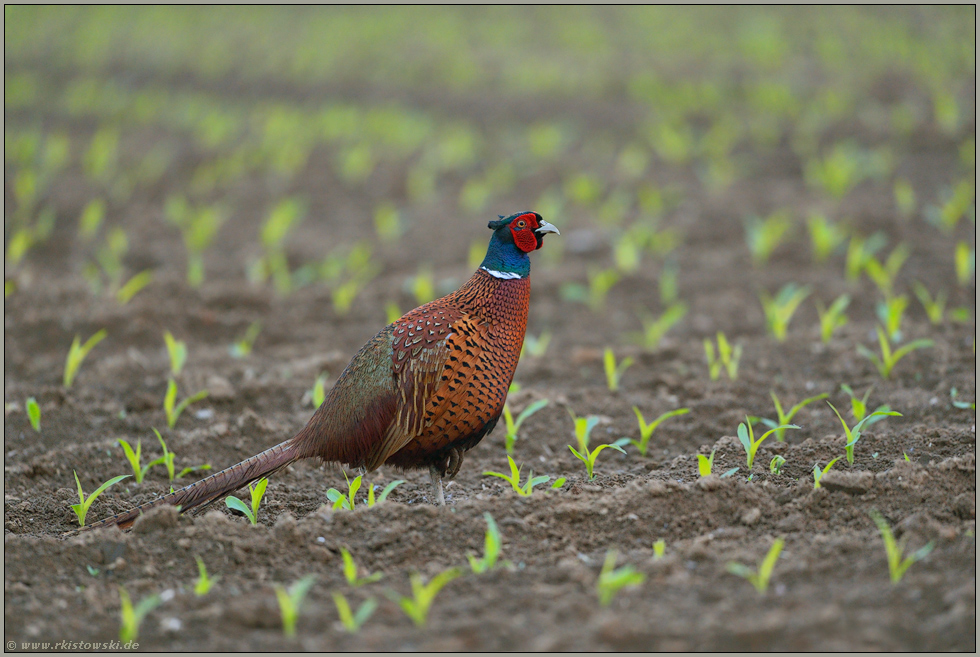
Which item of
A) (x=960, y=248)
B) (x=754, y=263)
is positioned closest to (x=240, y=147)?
(x=754, y=263)

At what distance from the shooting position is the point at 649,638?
2445 mm

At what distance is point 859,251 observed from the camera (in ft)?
20.8

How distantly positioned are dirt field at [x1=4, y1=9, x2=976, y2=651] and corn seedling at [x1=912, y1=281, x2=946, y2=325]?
0.36ft

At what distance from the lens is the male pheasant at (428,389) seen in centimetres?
352

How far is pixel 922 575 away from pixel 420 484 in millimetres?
2334

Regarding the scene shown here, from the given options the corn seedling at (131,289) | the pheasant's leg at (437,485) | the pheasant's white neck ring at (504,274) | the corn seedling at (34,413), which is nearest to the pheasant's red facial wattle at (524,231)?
the pheasant's white neck ring at (504,274)

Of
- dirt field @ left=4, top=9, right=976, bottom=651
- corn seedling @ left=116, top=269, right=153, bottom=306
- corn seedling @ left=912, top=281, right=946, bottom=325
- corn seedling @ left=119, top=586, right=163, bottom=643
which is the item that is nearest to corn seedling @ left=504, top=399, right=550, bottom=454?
dirt field @ left=4, top=9, right=976, bottom=651

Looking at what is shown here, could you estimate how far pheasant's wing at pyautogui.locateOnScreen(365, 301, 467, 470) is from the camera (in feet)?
11.6

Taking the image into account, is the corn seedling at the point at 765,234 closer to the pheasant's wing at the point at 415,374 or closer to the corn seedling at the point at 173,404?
the pheasant's wing at the point at 415,374

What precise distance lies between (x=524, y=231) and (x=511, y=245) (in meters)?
0.09

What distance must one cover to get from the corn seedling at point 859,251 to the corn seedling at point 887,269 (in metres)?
0.04

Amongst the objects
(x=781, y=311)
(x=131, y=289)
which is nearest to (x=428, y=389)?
(x=781, y=311)

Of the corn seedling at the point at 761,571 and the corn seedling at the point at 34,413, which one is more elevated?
the corn seedling at the point at 34,413

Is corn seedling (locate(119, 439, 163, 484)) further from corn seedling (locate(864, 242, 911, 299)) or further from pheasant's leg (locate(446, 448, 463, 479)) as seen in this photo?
corn seedling (locate(864, 242, 911, 299))
